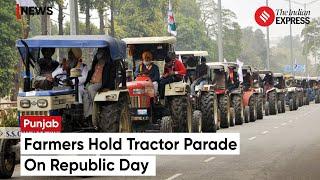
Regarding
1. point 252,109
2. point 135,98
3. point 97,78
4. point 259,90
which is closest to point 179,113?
point 135,98

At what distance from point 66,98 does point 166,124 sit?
581 cm

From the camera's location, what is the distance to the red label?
14156 millimetres

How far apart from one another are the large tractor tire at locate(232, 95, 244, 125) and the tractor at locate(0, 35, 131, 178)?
57.9 ft

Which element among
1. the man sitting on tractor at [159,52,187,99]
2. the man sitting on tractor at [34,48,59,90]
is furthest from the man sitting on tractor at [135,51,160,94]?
A: the man sitting on tractor at [34,48,59,90]

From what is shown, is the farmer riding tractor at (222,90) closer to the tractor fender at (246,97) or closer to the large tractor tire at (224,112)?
the large tractor tire at (224,112)

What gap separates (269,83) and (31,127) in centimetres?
3330

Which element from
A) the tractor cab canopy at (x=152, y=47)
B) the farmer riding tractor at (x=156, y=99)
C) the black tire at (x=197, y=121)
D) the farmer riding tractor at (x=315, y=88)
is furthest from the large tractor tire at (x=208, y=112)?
the farmer riding tractor at (x=315, y=88)

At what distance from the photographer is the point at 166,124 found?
20469 millimetres

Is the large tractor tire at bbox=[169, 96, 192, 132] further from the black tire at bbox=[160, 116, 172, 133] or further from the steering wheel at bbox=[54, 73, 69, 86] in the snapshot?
the steering wheel at bbox=[54, 73, 69, 86]

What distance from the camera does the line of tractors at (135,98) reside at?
48.8 feet

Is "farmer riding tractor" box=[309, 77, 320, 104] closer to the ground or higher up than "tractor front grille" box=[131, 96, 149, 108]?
closer to the ground

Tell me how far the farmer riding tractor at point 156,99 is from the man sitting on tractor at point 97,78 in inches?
191

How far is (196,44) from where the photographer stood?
357ft

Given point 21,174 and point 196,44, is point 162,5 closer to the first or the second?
point 196,44
